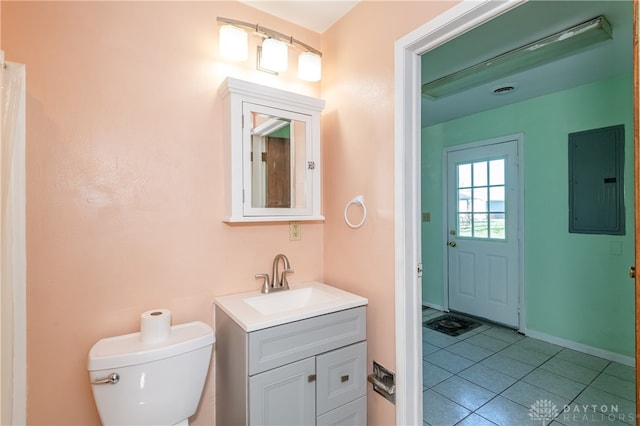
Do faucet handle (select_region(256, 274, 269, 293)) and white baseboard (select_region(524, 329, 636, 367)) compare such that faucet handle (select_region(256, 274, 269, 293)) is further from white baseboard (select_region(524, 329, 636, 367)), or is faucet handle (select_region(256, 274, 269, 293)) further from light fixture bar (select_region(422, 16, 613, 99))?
white baseboard (select_region(524, 329, 636, 367))

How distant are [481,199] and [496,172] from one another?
32 centimetres

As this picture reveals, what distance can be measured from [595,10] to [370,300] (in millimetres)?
1912

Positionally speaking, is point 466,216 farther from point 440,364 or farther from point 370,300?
point 370,300

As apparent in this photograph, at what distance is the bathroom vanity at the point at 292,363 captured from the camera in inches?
46.2

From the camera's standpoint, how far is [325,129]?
6.15 ft

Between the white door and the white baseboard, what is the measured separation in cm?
19

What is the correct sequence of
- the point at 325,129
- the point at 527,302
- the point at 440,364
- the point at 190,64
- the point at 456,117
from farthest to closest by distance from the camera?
the point at 456,117, the point at 527,302, the point at 440,364, the point at 325,129, the point at 190,64

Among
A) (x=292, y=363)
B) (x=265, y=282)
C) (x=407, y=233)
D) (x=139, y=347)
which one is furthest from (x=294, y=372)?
(x=407, y=233)

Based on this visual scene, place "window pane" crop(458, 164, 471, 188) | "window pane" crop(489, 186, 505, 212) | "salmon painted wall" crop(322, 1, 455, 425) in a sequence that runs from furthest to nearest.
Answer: "window pane" crop(458, 164, 471, 188), "window pane" crop(489, 186, 505, 212), "salmon painted wall" crop(322, 1, 455, 425)

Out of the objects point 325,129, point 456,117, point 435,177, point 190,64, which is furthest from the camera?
point 435,177

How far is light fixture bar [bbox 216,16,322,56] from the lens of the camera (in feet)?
4.96

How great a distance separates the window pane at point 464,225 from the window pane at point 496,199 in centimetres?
28

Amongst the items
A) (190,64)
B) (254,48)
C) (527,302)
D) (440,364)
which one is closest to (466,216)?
(527,302)

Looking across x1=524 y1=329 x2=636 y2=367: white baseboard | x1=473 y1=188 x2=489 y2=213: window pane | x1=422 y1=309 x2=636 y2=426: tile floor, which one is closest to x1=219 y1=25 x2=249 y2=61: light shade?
x1=422 y1=309 x2=636 y2=426: tile floor
